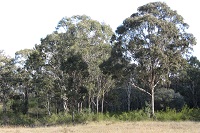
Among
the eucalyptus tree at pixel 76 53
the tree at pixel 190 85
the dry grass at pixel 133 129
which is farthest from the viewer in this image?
the tree at pixel 190 85

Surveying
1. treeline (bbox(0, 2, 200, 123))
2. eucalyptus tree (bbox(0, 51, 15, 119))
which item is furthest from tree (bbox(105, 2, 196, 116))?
eucalyptus tree (bbox(0, 51, 15, 119))

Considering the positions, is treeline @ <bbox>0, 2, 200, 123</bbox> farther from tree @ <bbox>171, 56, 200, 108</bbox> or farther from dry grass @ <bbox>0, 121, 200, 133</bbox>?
dry grass @ <bbox>0, 121, 200, 133</bbox>

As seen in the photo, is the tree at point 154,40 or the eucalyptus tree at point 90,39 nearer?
the tree at point 154,40

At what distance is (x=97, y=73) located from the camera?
109ft

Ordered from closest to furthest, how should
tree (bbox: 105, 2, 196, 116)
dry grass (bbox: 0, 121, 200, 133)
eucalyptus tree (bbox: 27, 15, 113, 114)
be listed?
dry grass (bbox: 0, 121, 200, 133) < tree (bbox: 105, 2, 196, 116) < eucalyptus tree (bbox: 27, 15, 113, 114)

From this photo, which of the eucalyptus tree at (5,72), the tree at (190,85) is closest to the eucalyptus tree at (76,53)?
the eucalyptus tree at (5,72)

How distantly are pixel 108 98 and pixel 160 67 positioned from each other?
1082 inches

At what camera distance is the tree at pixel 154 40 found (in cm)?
2386

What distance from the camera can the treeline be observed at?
24.4 metres

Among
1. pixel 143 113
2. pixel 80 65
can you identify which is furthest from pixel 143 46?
pixel 80 65

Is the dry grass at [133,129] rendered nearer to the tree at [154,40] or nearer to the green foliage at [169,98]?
the tree at [154,40]

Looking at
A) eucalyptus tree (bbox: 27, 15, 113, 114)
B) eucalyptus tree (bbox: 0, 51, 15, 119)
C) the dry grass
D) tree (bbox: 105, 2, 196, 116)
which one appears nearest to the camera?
the dry grass

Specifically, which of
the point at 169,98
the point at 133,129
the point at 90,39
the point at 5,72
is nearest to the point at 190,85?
the point at 169,98

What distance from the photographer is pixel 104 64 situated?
85.7 ft
